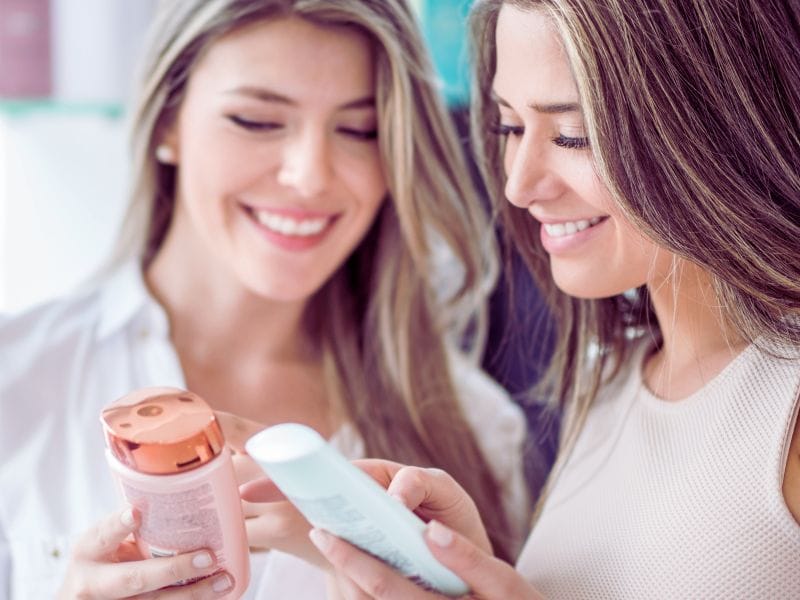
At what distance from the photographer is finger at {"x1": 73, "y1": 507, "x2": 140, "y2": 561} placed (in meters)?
0.80

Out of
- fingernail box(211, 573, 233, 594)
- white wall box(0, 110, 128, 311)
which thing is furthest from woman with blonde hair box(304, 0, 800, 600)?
white wall box(0, 110, 128, 311)

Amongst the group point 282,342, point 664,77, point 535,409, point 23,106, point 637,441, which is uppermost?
point 664,77

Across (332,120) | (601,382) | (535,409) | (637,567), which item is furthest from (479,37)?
(535,409)

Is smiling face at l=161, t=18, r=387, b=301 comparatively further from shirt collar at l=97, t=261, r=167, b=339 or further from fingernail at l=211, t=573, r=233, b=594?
fingernail at l=211, t=573, r=233, b=594

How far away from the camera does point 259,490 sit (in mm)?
935

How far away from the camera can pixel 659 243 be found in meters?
0.86

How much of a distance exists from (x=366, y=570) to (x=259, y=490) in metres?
0.19

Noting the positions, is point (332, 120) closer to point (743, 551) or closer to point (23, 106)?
point (743, 551)

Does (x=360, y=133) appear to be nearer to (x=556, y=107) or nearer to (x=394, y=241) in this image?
(x=394, y=241)

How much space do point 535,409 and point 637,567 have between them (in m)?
0.77

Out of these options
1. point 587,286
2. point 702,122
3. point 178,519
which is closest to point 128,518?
point 178,519

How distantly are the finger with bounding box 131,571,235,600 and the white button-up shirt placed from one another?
27 centimetres

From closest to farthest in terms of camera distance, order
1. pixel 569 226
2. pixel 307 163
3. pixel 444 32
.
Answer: pixel 569 226
pixel 307 163
pixel 444 32

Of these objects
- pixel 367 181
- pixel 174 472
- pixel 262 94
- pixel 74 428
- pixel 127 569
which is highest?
pixel 262 94
